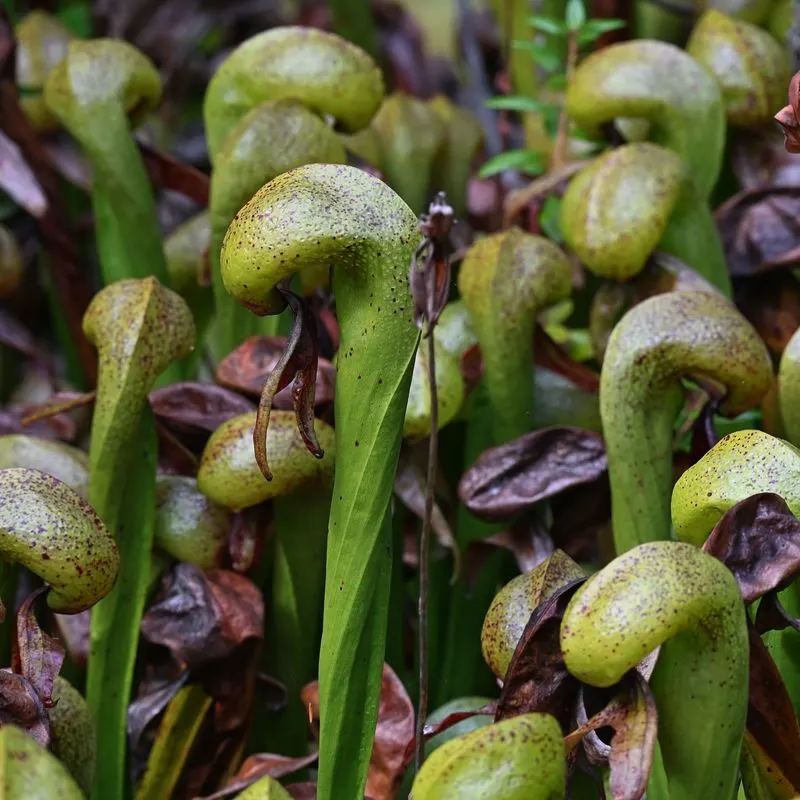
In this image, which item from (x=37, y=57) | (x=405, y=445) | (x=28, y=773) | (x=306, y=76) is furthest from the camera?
(x=37, y=57)

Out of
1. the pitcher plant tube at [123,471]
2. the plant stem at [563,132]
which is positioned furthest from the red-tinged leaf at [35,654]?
the plant stem at [563,132]

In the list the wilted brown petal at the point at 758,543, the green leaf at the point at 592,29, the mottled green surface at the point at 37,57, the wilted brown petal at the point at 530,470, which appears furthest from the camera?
the mottled green surface at the point at 37,57

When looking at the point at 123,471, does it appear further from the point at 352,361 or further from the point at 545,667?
the point at 545,667

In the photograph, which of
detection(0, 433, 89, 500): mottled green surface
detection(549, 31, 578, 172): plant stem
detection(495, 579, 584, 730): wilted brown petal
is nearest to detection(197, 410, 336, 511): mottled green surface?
detection(0, 433, 89, 500): mottled green surface

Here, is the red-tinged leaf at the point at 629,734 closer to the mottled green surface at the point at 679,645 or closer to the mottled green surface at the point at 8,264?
the mottled green surface at the point at 679,645

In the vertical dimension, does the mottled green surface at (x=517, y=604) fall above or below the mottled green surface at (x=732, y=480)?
below

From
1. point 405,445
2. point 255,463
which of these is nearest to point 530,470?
point 405,445
